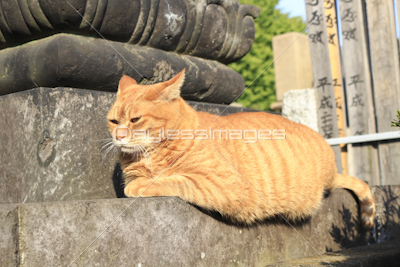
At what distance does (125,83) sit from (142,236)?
1.07 m

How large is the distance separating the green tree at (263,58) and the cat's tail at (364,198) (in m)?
14.1

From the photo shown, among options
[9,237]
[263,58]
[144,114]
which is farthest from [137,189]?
[263,58]

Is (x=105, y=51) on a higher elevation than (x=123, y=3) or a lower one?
lower

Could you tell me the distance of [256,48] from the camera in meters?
17.2

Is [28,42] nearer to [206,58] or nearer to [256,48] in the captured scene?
[206,58]

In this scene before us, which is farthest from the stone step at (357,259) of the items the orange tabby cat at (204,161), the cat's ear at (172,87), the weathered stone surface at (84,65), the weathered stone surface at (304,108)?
the weathered stone surface at (304,108)

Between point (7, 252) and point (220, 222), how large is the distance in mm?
1074

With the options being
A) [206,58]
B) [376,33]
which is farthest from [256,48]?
[206,58]

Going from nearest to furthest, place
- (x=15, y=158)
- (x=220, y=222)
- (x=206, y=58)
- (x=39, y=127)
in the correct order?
(x=220, y=222) < (x=39, y=127) < (x=15, y=158) < (x=206, y=58)

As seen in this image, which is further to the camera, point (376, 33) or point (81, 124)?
point (376, 33)

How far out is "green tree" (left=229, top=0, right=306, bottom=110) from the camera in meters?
17.1

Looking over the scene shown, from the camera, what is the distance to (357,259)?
2.23 metres

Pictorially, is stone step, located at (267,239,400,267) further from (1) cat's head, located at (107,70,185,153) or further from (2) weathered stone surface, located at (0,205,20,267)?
(2) weathered stone surface, located at (0,205,20,267)

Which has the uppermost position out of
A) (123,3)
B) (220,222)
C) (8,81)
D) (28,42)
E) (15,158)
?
(123,3)
